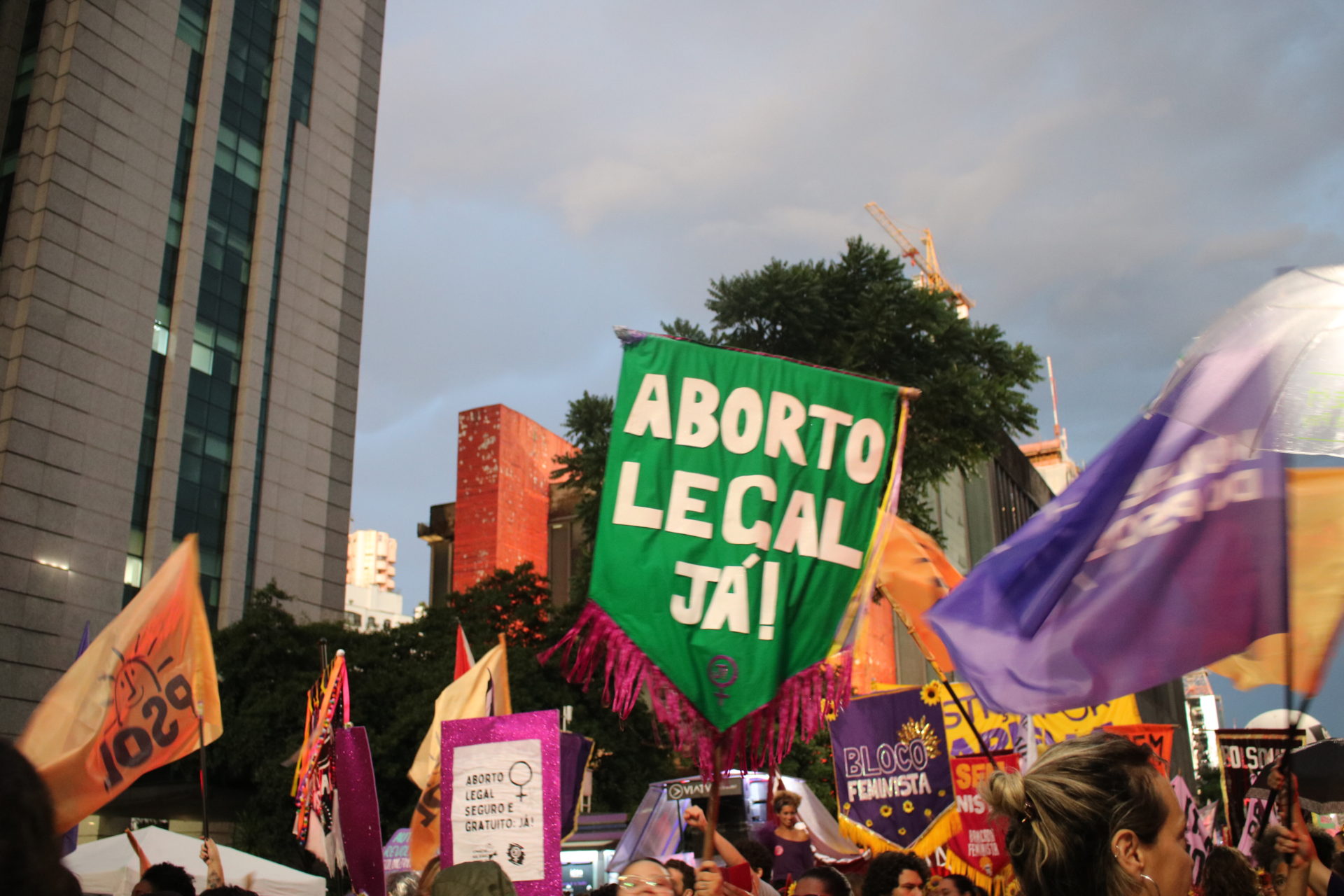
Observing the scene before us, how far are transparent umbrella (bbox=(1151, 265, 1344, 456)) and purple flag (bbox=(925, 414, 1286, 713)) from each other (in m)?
0.18

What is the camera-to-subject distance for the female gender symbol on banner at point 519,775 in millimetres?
6098

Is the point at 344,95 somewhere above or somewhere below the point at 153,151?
above

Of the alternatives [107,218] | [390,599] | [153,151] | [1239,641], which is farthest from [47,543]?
[390,599]

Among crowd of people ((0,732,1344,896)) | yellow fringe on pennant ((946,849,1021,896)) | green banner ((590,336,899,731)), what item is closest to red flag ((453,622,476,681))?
yellow fringe on pennant ((946,849,1021,896))

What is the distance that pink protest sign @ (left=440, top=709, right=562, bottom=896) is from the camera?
600cm

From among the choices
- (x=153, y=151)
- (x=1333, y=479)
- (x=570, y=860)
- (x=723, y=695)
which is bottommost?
(x=570, y=860)

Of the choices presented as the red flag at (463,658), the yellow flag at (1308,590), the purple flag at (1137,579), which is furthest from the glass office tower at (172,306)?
the yellow flag at (1308,590)

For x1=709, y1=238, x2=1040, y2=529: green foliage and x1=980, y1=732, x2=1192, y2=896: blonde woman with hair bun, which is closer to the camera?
x1=980, y1=732, x2=1192, y2=896: blonde woman with hair bun

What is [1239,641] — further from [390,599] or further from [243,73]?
[390,599]

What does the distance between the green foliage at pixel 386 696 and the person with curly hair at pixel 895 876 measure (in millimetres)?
16557

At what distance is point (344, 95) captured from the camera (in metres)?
44.0

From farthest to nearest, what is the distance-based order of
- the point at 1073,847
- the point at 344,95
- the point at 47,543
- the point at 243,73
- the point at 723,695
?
the point at 344,95 → the point at 243,73 → the point at 47,543 → the point at 723,695 → the point at 1073,847

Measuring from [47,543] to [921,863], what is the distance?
29.6 metres

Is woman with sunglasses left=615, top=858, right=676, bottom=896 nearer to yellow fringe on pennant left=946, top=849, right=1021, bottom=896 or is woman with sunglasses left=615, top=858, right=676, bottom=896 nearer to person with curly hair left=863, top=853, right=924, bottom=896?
person with curly hair left=863, top=853, right=924, bottom=896
